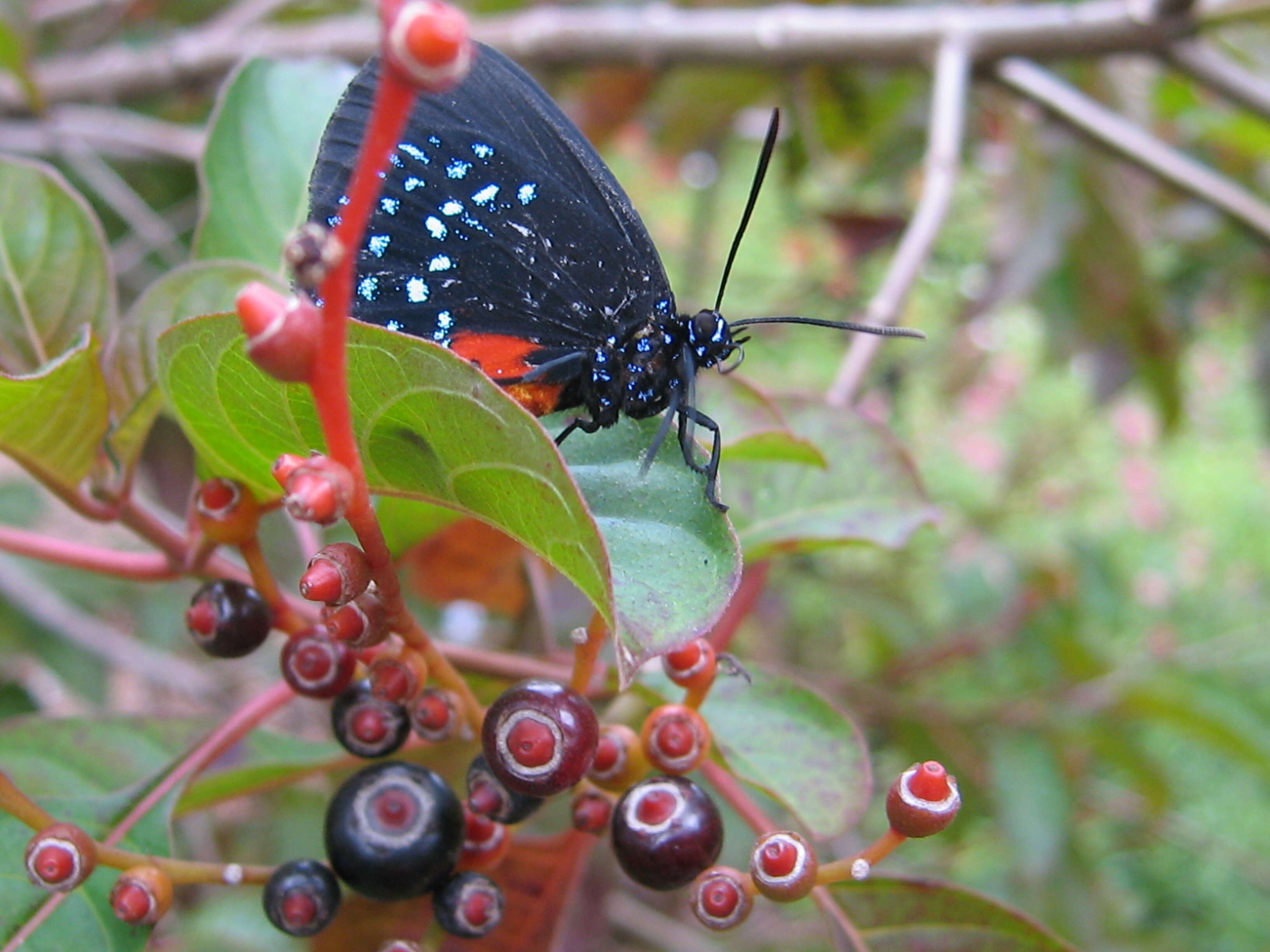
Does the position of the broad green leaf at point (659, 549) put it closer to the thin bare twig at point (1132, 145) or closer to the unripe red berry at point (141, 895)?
the unripe red berry at point (141, 895)

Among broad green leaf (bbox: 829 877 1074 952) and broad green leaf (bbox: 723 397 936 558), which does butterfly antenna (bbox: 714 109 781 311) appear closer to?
broad green leaf (bbox: 723 397 936 558)

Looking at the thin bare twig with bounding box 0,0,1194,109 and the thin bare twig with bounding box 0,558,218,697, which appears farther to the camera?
the thin bare twig with bounding box 0,558,218,697

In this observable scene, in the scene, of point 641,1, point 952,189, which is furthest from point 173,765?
point 641,1

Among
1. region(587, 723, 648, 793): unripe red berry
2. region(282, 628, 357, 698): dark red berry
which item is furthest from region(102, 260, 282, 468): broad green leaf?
region(587, 723, 648, 793): unripe red berry

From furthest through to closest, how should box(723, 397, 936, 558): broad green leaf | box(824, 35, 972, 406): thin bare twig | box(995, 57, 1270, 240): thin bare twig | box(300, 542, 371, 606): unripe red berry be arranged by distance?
box(995, 57, 1270, 240): thin bare twig < box(824, 35, 972, 406): thin bare twig < box(723, 397, 936, 558): broad green leaf < box(300, 542, 371, 606): unripe red berry

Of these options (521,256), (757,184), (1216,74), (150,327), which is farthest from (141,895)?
(1216,74)

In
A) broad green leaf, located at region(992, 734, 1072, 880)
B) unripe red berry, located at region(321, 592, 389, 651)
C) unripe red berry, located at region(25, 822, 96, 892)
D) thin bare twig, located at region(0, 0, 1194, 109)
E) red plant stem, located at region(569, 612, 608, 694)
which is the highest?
thin bare twig, located at region(0, 0, 1194, 109)

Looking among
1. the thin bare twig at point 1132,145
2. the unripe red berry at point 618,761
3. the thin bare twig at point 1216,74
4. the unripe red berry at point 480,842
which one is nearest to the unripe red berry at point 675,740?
the unripe red berry at point 618,761
